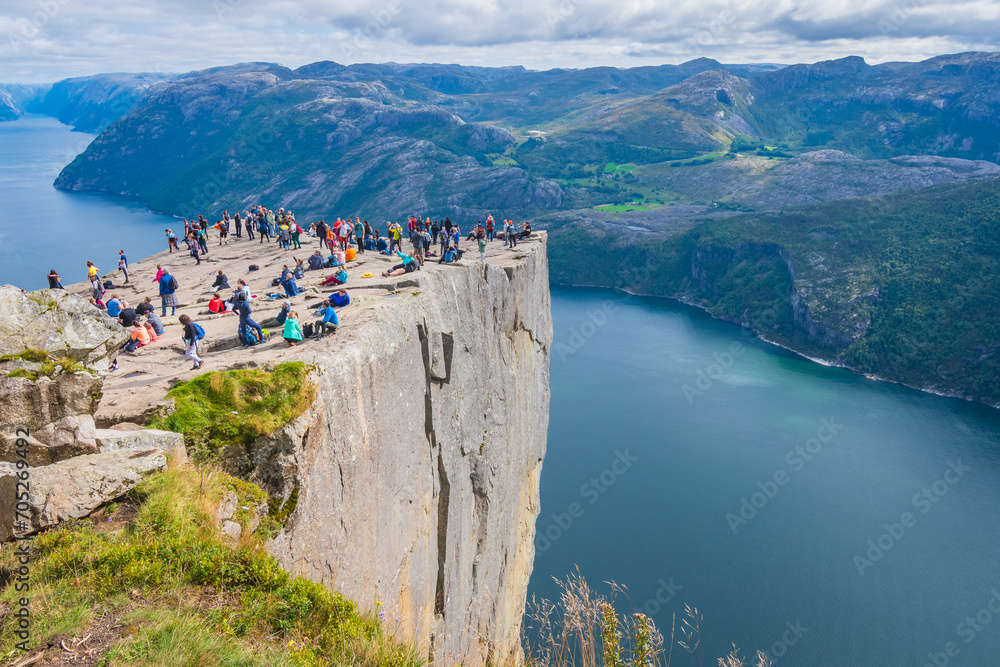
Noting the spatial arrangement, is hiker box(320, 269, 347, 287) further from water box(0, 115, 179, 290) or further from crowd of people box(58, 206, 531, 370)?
water box(0, 115, 179, 290)

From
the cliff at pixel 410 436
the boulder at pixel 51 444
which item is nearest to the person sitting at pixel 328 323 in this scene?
the cliff at pixel 410 436

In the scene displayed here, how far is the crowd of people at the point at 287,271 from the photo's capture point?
18766mm

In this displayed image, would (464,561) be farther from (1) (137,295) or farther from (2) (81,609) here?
(1) (137,295)

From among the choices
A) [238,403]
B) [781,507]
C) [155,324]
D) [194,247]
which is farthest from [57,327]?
[781,507]

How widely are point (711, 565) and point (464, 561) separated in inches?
1622

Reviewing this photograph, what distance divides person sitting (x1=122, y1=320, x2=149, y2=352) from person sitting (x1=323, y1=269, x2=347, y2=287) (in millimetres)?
7158

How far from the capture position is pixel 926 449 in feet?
270

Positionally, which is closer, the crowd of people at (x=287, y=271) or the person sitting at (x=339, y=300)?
the crowd of people at (x=287, y=271)

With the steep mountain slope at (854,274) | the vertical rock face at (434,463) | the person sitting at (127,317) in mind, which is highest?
the person sitting at (127,317)

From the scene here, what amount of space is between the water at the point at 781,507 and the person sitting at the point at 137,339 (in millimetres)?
42288

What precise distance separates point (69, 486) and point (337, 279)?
54.4 ft

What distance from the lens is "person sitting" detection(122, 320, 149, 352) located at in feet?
65.5

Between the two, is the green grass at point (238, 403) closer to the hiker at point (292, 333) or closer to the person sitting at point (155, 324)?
the hiker at point (292, 333)

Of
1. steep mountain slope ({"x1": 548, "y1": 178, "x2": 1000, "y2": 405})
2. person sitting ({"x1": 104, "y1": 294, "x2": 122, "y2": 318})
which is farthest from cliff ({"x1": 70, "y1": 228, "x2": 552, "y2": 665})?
steep mountain slope ({"x1": 548, "y1": 178, "x2": 1000, "y2": 405})
